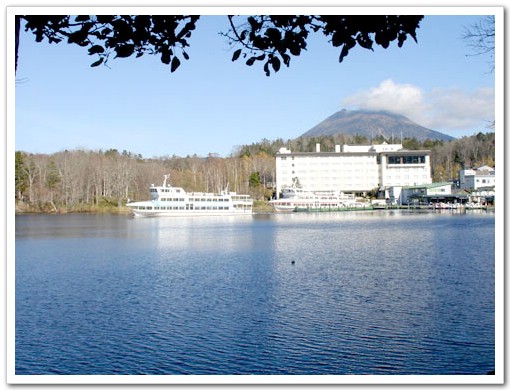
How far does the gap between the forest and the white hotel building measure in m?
3.55

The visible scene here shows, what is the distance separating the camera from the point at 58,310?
9.20m

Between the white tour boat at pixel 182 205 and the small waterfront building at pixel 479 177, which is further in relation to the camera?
the small waterfront building at pixel 479 177

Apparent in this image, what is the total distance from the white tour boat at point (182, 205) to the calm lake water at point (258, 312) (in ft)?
81.0

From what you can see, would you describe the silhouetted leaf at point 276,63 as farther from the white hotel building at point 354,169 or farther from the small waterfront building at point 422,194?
the white hotel building at point 354,169

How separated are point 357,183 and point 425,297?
46.5m

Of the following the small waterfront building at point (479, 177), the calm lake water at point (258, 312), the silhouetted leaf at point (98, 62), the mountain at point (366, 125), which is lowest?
the calm lake water at point (258, 312)

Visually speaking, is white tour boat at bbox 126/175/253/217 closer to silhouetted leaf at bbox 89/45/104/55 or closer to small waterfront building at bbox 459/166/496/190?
small waterfront building at bbox 459/166/496/190

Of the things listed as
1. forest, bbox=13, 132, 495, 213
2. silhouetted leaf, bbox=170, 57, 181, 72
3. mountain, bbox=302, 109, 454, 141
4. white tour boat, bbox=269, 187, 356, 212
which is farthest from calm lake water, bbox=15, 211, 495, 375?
mountain, bbox=302, 109, 454, 141

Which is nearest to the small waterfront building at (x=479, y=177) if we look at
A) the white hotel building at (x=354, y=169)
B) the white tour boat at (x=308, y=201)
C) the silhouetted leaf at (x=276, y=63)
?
the white hotel building at (x=354, y=169)

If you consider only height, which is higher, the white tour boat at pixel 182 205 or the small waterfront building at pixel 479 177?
the small waterfront building at pixel 479 177

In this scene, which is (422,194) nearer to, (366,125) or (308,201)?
(308,201)

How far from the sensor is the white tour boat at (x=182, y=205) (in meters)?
41.8
